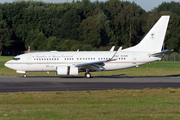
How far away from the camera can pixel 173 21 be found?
90750 mm

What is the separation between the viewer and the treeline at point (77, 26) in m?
85.2

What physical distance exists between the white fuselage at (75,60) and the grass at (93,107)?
13199 mm

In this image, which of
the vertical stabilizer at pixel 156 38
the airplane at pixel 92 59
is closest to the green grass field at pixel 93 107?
the airplane at pixel 92 59

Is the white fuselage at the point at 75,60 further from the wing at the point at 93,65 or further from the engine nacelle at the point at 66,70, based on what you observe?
the engine nacelle at the point at 66,70

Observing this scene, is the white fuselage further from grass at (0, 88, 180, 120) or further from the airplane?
grass at (0, 88, 180, 120)

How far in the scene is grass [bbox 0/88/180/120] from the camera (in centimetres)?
1070

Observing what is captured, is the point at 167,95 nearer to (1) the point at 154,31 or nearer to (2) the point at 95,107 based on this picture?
(2) the point at 95,107

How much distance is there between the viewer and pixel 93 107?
12539 mm

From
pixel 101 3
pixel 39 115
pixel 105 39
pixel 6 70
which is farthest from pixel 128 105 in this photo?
pixel 101 3

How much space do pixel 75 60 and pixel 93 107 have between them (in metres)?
17.4

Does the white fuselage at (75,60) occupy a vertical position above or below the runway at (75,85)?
above

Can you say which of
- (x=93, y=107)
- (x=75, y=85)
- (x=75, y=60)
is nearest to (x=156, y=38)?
(x=75, y=60)

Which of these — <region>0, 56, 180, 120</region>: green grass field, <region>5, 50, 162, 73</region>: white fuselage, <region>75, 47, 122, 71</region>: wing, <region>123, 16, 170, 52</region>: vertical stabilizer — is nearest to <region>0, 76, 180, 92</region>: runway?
<region>75, 47, 122, 71</region>: wing

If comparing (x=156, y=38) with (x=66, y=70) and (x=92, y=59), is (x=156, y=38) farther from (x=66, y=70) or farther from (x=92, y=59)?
(x=66, y=70)
